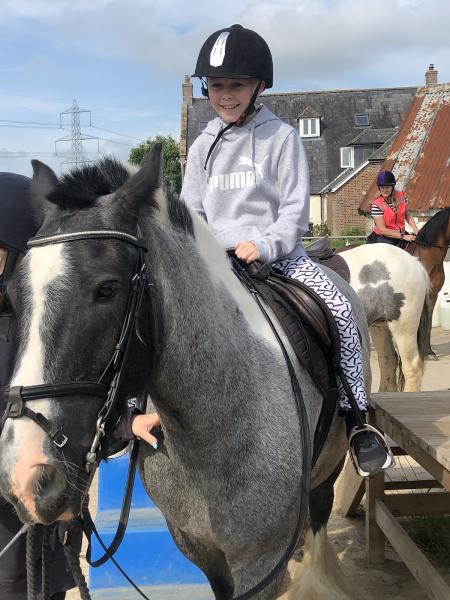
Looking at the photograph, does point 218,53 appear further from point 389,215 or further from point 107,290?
point 389,215

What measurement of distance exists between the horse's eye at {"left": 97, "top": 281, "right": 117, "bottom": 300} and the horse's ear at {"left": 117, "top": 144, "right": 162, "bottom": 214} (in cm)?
25

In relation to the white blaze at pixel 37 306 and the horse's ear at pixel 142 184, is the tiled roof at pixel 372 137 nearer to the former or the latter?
the horse's ear at pixel 142 184

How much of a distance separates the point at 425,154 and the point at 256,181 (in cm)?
1787

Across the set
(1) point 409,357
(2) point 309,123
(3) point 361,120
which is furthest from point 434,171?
(3) point 361,120

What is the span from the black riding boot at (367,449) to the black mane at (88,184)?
1568 millimetres

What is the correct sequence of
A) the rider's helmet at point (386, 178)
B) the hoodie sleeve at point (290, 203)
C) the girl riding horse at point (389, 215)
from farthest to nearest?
the girl riding horse at point (389, 215) < the rider's helmet at point (386, 178) < the hoodie sleeve at point (290, 203)

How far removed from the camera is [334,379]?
9.03ft

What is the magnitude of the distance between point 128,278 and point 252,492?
921mm

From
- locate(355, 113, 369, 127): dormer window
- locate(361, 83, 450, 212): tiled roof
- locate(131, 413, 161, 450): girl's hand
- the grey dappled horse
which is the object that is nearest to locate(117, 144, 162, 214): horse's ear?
the grey dappled horse

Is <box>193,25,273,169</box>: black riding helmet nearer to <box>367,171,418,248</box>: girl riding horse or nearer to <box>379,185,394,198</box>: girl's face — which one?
<box>367,171,418,248</box>: girl riding horse

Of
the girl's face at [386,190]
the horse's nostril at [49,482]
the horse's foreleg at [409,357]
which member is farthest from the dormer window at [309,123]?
the horse's nostril at [49,482]

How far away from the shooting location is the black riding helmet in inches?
104

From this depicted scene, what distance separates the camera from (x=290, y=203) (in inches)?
106

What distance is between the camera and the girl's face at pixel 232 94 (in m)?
2.73
